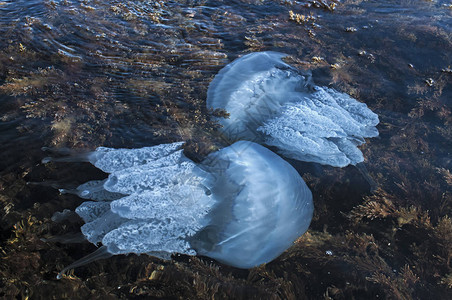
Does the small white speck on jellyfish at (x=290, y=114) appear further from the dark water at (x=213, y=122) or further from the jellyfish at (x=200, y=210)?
the jellyfish at (x=200, y=210)

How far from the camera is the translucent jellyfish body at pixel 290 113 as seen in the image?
2.91 meters

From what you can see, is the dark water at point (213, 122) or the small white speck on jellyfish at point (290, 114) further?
the small white speck on jellyfish at point (290, 114)

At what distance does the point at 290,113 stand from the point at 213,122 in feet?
2.58

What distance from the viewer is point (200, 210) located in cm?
219

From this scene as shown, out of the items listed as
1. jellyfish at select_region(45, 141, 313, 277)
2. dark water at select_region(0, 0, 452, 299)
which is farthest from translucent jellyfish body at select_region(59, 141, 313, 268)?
dark water at select_region(0, 0, 452, 299)

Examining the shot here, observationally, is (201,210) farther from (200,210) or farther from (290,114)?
(290,114)

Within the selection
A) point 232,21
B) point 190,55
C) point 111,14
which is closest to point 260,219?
point 190,55

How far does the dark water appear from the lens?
207 centimetres

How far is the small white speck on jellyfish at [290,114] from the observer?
9.55ft

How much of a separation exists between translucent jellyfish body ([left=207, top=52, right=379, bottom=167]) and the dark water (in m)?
0.16

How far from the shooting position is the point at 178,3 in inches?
195

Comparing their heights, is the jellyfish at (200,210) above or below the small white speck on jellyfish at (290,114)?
below

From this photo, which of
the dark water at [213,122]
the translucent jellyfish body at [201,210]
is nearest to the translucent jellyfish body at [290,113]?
the dark water at [213,122]

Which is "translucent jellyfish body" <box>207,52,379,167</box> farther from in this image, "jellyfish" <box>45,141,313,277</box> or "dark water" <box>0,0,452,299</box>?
"jellyfish" <box>45,141,313,277</box>
